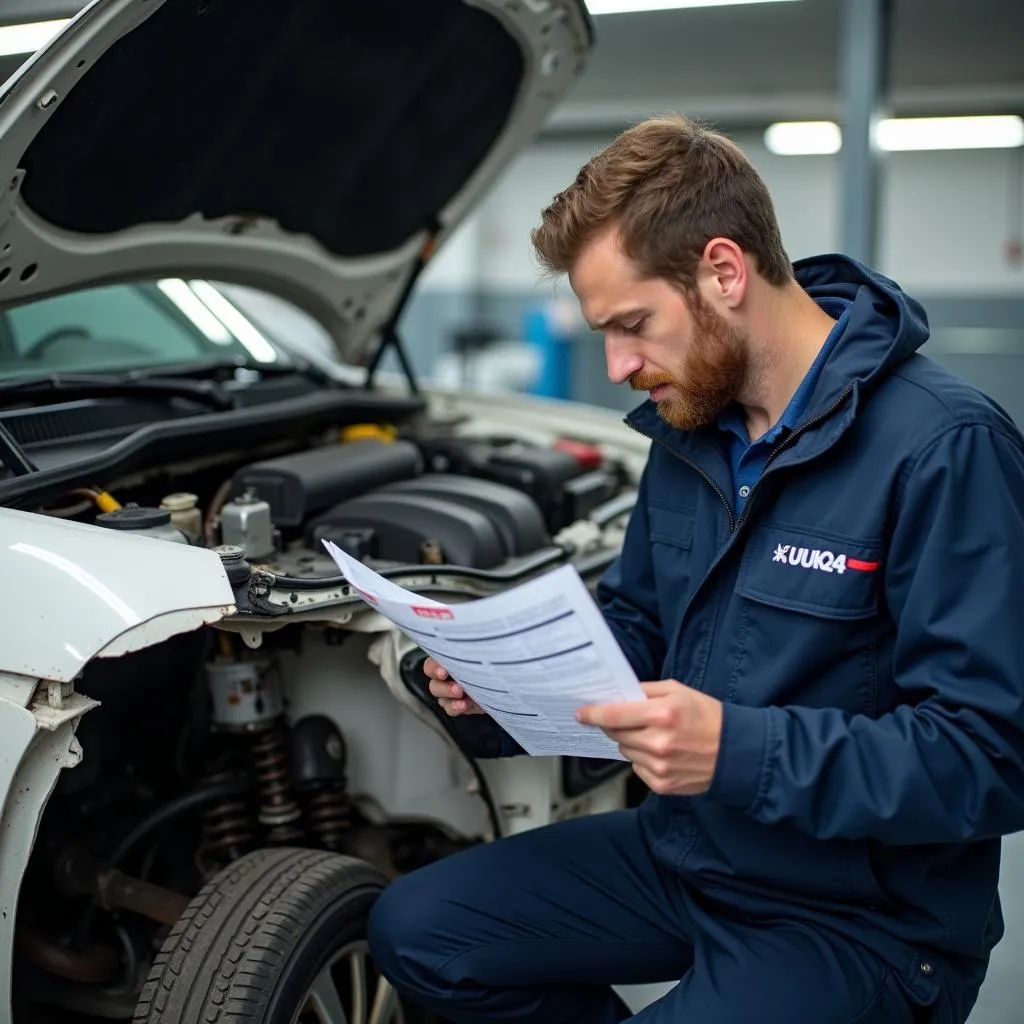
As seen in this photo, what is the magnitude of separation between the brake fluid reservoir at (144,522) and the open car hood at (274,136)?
1.80 ft

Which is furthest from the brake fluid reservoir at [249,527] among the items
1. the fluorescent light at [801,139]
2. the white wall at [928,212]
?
the fluorescent light at [801,139]

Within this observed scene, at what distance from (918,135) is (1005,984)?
8.53 m

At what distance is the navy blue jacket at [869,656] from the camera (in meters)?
1.28

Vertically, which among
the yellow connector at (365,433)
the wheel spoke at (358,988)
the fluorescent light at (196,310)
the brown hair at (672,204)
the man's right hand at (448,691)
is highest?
the brown hair at (672,204)

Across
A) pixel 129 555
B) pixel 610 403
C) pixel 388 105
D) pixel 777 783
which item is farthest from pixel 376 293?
pixel 610 403

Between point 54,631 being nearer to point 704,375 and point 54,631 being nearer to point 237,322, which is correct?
point 704,375

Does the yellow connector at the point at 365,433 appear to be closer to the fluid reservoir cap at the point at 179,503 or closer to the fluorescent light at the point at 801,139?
Result: the fluid reservoir cap at the point at 179,503

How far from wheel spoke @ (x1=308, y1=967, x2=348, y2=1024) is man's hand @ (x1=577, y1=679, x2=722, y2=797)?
73 centimetres

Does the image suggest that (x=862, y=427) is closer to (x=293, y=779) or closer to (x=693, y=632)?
(x=693, y=632)

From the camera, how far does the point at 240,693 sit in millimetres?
1978

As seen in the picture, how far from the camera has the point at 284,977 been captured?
64.1 inches

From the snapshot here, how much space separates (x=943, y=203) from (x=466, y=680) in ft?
30.8

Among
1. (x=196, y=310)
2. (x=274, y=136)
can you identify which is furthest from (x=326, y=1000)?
(x=196, y=310)

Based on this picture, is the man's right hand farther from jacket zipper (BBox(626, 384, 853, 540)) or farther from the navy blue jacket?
jacket zipper (BBox(626, 384, 853, 540))
